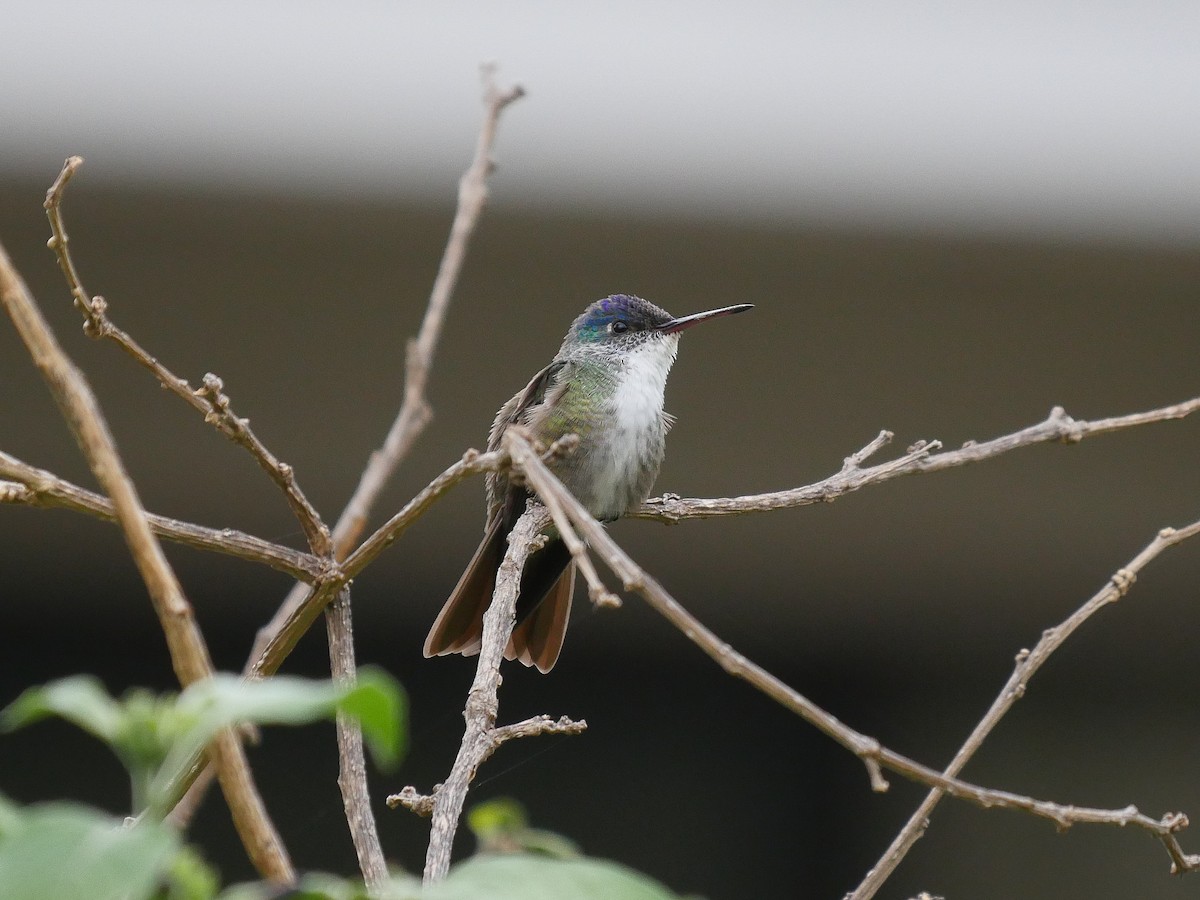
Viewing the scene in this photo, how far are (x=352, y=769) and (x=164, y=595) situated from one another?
2.08 feet

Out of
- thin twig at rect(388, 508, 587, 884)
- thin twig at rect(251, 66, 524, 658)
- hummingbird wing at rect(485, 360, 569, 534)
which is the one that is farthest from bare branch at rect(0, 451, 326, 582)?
hummingbird wing at rect(485, 360, 569, 534)

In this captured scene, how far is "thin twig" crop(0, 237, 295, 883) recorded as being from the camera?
0.74 m

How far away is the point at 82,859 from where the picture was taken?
59 cm

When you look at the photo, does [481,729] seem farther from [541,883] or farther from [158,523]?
[541,883]

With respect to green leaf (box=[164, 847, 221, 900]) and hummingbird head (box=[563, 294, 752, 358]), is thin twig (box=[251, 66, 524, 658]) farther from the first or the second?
hummingbird head (box=[563, 294, 752, 358])

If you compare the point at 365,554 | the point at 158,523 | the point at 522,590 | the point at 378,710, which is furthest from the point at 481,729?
the point at 522,590

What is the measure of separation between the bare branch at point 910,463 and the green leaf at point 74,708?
1019mm

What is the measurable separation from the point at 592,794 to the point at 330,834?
1245mm

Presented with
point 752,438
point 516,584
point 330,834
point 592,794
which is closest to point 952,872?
point 592,794

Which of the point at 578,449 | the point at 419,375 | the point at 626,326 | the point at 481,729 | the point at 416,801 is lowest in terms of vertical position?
the point at 416,801

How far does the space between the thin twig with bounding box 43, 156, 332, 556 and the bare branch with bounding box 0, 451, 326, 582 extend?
0.02m

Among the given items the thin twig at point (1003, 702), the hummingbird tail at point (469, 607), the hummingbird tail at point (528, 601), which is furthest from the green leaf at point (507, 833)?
the hummingbird tail at point (528, 601)

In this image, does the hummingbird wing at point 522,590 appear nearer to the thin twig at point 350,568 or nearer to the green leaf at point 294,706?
the thin twig at point 350,568

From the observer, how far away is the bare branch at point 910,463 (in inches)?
60.2
